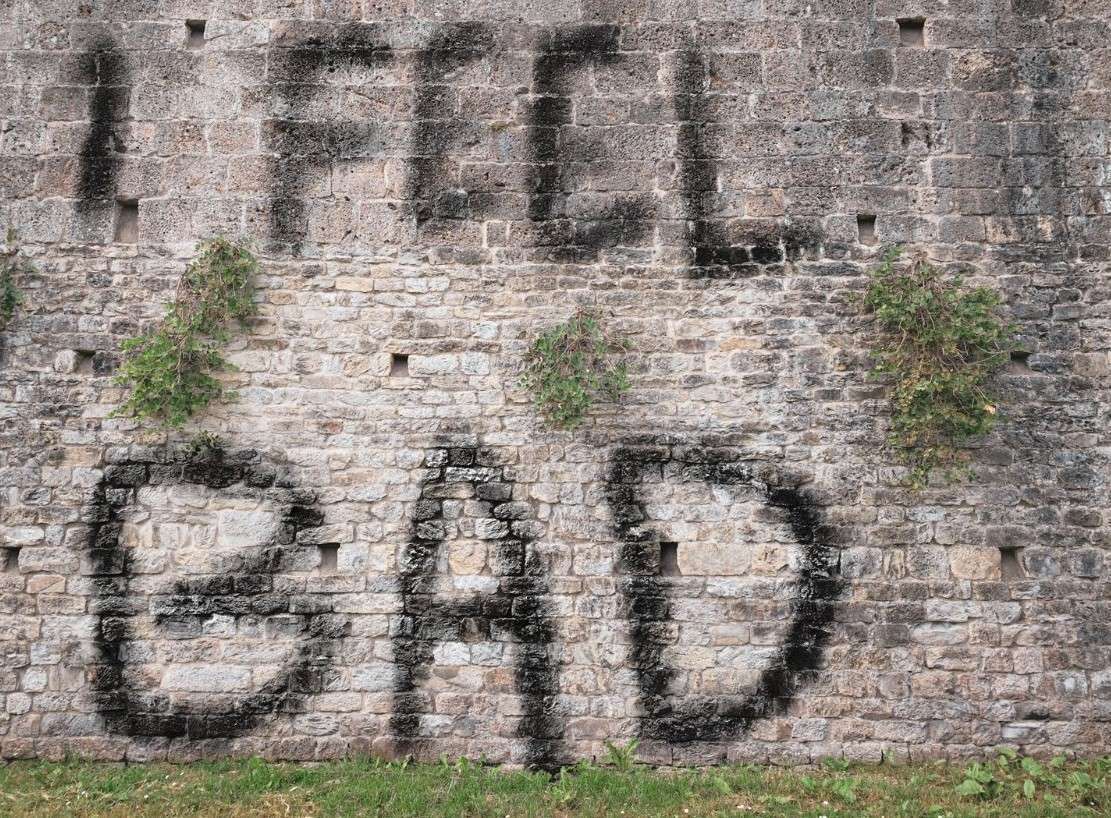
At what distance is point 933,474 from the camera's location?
15.7 ft

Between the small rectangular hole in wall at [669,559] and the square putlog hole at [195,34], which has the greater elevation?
the square putlog hole at [195,34]

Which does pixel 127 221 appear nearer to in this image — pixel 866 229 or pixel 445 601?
pixel 445 601

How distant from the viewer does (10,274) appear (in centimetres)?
488

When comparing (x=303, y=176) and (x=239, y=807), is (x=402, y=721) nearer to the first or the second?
(x=239, y=807)

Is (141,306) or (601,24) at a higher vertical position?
(601,24)

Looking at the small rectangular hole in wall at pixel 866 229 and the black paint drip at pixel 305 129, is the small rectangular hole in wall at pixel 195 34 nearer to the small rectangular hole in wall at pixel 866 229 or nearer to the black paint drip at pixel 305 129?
the black paint drip at pixel 305 129

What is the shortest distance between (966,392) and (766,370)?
119 centimetres

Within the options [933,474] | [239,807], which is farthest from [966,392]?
[239,807]

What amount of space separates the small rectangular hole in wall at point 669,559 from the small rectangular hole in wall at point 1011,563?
1981mm

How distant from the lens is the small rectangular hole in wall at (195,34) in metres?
5.10

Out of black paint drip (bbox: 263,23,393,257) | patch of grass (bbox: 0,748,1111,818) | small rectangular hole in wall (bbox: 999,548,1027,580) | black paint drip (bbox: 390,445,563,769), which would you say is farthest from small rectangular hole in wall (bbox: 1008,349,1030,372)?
black paint drip (bbox: 263,23,393,257)

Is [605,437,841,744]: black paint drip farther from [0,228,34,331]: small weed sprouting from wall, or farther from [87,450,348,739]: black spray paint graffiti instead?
[0,228,34,331]: small weed sprouting from wall

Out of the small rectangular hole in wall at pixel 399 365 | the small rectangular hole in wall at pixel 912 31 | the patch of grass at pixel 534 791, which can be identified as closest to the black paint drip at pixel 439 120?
the small rectangular hole in wall at pixel 399 365

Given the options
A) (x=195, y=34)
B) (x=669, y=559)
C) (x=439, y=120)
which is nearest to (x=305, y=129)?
(x=439, y=120)
